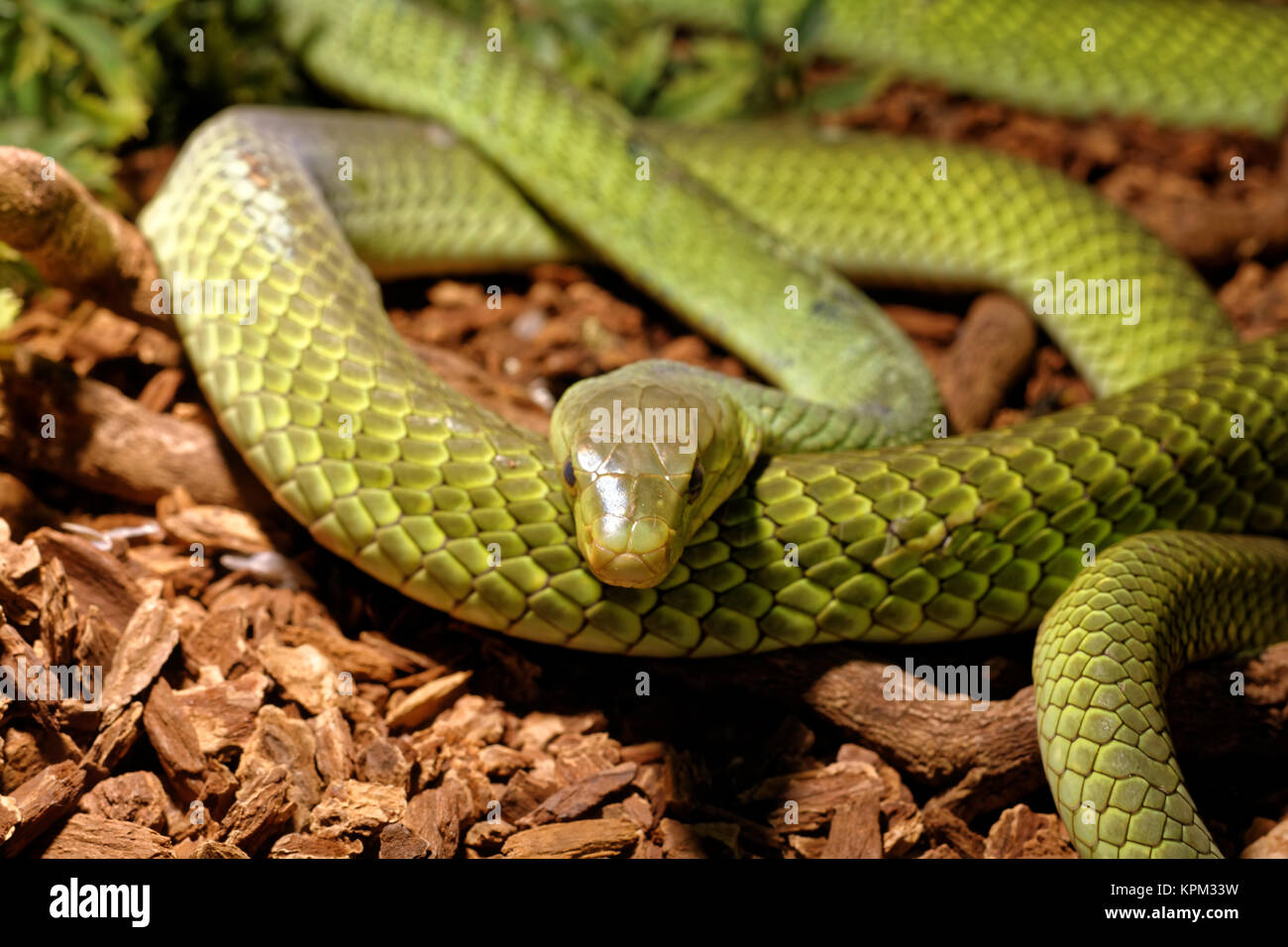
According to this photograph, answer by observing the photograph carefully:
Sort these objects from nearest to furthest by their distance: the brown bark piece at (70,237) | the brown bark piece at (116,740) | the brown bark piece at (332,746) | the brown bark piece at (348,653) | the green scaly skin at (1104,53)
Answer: the brown bark piece at (116,740) → the brown bark piece at (332,746) → the brown bark piece at (70,237) → the brown bark piece at (348,653) → the green scaly skin at (1104,53)

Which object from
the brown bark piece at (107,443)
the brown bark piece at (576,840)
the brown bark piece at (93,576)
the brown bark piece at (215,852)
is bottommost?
the brown bark piece at (576,840)

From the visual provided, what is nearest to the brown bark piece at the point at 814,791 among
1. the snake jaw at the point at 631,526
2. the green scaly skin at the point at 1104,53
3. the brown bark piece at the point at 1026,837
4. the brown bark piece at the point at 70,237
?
the brown bark piece at the point at 1026,837

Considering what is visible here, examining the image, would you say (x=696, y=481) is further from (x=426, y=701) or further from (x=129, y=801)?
(x=129, y=801)

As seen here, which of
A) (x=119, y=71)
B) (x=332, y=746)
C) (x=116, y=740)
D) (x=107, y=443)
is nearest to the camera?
(x=116, y=740)

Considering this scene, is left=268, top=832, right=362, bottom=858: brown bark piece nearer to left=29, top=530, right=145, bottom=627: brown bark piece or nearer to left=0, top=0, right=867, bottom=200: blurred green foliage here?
left=29, top=530, right=145, bottom=627: brown bark piece

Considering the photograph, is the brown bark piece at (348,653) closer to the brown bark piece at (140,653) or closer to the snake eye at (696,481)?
the brown bark piece at (140,653)

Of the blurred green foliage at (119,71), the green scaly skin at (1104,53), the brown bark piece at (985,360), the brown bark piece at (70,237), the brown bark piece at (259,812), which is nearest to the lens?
the brown bark piece at (259,812)

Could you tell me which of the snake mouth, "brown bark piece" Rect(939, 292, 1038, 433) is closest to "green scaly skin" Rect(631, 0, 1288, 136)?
"brown bark piece" Rect(939, 292, 1038, 433)

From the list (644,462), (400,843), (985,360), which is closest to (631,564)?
(644,462)
